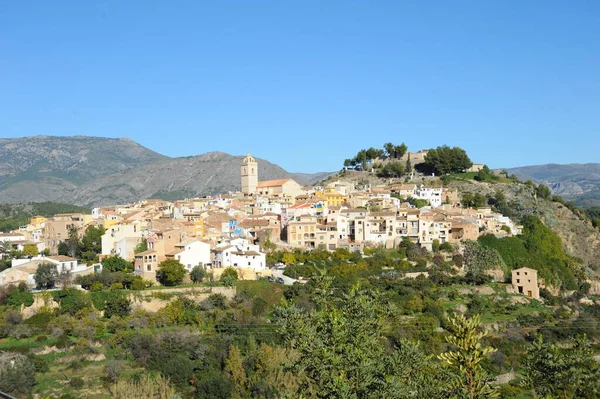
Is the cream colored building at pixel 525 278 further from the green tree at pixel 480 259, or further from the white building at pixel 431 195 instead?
the white building at pixel 431 195

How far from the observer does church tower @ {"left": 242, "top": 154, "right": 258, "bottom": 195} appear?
62094mm

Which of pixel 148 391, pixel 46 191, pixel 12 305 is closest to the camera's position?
pixel 148 391

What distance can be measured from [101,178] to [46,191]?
15.2 meters

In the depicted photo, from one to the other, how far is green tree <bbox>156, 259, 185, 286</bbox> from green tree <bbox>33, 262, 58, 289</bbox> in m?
4.90

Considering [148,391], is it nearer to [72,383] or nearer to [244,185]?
[72,383]

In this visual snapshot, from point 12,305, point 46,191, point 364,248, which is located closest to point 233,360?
point 12,305

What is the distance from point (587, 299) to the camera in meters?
40.9

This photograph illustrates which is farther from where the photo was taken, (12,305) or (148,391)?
(12,305)

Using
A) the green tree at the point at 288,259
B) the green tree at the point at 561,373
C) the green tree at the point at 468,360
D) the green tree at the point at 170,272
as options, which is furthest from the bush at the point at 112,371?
the green tree at the point at 468,360

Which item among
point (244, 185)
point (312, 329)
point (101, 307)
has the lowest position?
point (101, 307)

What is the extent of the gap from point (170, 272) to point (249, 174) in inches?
1202

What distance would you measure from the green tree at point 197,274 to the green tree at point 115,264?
12.0 feet

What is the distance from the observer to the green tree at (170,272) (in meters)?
32.2

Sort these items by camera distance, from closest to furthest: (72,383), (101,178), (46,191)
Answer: (72,383) < (46,191) < (101,178)
